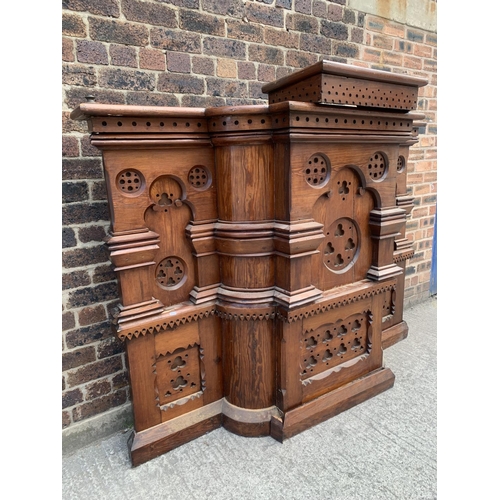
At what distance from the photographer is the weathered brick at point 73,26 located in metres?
1.71

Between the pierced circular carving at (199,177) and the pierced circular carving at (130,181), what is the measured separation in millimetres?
236

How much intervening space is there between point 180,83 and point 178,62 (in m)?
0.10

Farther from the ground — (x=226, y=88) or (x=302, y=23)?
(x=302, y=23)

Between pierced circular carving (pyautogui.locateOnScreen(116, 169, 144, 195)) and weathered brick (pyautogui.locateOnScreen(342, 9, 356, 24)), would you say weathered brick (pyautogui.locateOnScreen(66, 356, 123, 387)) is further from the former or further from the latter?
weathered brick (pyautogui.locateOnScreen(342, 9, 356, 24))

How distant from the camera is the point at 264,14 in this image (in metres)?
2.29

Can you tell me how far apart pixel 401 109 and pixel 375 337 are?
1.28 meters

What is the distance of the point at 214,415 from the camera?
2025 mm

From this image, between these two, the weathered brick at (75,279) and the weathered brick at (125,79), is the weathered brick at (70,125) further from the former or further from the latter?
the weathered brick at (75,279)

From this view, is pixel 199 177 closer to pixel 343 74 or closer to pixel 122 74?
pixel 122 74

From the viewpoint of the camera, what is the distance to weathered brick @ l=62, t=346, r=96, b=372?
1.94 m

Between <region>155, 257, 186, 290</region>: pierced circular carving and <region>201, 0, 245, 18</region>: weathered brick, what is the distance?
1382mm

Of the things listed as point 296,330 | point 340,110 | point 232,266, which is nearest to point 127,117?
point 232,266

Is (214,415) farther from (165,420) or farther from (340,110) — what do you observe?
(340,110)

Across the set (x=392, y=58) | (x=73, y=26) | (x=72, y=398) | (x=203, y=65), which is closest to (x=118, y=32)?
(x=73, y=26)
